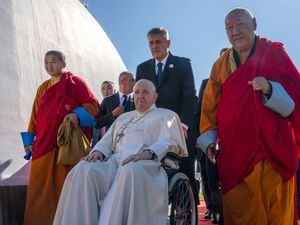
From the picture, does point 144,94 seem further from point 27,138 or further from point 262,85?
point 27,138

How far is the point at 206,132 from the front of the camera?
3133 mm

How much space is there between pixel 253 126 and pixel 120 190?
3.42 ft

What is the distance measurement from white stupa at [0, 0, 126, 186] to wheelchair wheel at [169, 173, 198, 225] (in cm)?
193

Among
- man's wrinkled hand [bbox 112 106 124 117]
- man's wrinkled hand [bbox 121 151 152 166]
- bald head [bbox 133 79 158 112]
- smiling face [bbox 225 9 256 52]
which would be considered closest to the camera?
man's wrinkled hand [bbox 121 151 152 166]

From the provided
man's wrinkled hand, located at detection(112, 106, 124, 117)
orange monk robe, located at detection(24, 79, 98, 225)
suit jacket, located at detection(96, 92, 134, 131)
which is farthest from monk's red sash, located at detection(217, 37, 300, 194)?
orange monk robe, located at detection(24, 79, 98, 225)

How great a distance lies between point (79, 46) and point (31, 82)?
2432 mm

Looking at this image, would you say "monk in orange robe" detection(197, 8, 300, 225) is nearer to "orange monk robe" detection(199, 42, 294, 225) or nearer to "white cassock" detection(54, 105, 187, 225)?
"orange monk robe" detection(199, 42, 294, 225)

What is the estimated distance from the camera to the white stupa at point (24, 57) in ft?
14.2

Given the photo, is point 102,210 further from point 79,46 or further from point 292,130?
point 79,46

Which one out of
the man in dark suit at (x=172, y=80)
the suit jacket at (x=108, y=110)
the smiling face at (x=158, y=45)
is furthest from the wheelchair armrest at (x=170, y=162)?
the suit jacket at (x=108, y=110)

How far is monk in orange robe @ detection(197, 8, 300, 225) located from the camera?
8.96ft

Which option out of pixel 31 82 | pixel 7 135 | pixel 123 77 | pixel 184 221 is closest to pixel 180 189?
pixel 184 221

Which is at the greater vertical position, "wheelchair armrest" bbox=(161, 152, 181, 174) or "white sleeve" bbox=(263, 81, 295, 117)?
"white sleeve" bbox=(263, 81, 295, 117)

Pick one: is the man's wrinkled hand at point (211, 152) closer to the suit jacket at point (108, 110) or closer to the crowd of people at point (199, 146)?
the crowd of people at point (199, 146)
